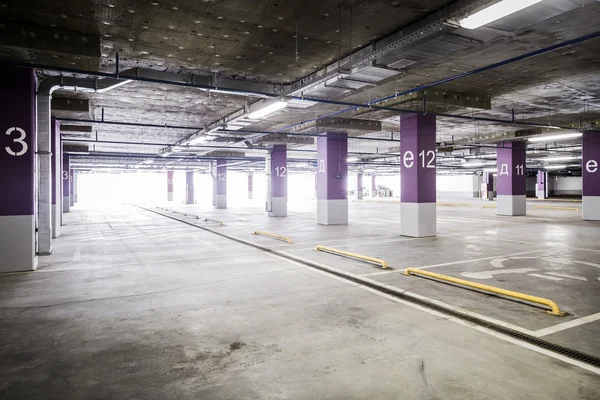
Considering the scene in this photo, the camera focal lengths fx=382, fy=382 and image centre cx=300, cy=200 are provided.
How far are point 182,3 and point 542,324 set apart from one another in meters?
6.75

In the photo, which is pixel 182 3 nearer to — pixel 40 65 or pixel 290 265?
pixel 40 65

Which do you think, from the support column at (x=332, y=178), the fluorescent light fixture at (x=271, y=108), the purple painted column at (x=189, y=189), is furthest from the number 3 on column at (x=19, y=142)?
the purple painted column at (x=189, y=189)

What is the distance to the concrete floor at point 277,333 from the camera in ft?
10.9

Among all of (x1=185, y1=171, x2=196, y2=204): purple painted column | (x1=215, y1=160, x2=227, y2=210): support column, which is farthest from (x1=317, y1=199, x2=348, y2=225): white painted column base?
(x1=185, y1=171, x2=196, y2=204): purple painted column

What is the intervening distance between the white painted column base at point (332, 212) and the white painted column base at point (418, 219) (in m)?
4.76

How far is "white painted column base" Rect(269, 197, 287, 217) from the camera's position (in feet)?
78.0

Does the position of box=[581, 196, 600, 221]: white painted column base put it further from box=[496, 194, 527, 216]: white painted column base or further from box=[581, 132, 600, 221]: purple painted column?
box=[496, 194, 527, 216]: white painted column base

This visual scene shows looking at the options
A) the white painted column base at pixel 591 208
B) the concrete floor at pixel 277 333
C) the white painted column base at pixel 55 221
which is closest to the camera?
the concrete floor at pixel 277 333

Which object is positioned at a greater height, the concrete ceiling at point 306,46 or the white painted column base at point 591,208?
the concrete ceiling at point 306,46

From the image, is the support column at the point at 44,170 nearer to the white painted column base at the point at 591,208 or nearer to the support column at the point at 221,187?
the white painted column base at the point at 591,208

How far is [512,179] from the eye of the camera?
22562 millimetres

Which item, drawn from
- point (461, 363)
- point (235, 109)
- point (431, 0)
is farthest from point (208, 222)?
point (461, 363)

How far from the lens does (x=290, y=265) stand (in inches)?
342

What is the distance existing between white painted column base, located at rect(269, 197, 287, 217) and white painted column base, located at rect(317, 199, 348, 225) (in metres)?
5.68
